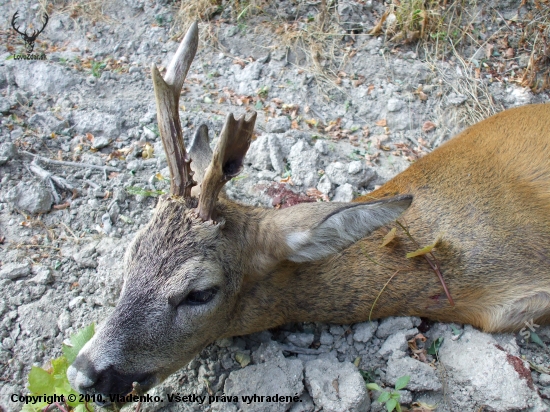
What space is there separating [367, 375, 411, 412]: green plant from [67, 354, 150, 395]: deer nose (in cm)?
147

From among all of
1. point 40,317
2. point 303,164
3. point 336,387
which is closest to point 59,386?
point 40,317

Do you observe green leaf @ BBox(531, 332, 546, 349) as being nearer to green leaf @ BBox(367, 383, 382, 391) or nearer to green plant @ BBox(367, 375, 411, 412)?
green plant @ BBox(367, 375, 411, 412)

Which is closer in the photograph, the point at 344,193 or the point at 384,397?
the point at 384,397

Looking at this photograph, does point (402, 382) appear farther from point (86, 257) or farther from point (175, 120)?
point (86, 257)

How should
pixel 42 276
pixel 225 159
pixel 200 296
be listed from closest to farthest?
pixel 225 159
pixel 200 296
pixel 42 276

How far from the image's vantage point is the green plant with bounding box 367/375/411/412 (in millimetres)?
3072

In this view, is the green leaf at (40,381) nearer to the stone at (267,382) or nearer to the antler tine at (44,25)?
the stone at (267,382)

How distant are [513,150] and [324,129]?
2.12m

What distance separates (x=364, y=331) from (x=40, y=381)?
202 centimetres

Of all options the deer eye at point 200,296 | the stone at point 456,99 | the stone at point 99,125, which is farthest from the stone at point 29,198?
the stone at point 456,99

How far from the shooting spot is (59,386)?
3061mm

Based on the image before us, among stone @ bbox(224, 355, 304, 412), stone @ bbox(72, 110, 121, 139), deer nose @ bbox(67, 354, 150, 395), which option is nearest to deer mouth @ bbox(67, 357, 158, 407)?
deer nose @ bbox(67, 354, 150, 395)

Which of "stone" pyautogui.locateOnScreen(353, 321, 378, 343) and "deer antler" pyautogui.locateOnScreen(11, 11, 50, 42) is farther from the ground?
"deer antler" pyautogui.locateOnScreen(11, 11, 50, 42)

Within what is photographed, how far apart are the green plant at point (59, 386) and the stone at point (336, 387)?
132 cm
